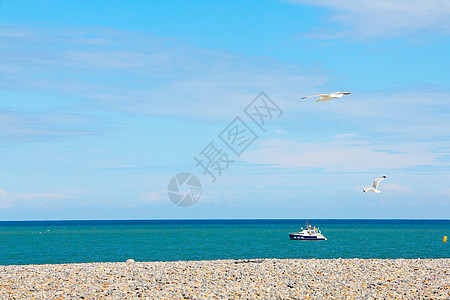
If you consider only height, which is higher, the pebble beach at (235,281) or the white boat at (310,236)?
the white boat at (310,236)

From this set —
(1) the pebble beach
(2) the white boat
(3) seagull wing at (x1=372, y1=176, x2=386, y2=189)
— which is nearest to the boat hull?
(2) the white boat

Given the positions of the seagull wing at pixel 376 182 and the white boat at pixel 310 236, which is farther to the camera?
the white boat at pixel 310 236

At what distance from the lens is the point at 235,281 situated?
24016 millimetres

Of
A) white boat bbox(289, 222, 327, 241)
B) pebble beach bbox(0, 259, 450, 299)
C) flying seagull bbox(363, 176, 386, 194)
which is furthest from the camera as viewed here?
white boat bbox(289, 222, 327, 241)

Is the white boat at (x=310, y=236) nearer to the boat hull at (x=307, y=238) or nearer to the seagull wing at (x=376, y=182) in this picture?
the boat hull at (x=307, y=238)

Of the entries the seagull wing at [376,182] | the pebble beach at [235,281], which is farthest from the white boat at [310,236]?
the seagull wing at [376,182]

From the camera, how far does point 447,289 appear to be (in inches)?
897

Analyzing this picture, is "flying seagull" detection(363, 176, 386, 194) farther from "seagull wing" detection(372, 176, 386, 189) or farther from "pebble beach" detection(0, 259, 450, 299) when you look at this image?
"pebble beach" detection(0, 259, 450, 299)

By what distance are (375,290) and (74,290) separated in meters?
13.1

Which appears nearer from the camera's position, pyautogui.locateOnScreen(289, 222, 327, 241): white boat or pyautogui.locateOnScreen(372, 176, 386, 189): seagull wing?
pyautogui.locateOnScreen(372, 176, 386, 189): seagull wing

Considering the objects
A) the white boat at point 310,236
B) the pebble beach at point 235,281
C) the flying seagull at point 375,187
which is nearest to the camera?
the pebble beach at point 235,281

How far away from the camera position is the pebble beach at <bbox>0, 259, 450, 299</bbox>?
71.2 feet

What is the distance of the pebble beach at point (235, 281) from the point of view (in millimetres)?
21688

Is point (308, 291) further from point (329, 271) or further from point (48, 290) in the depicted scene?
point (48, 290)
